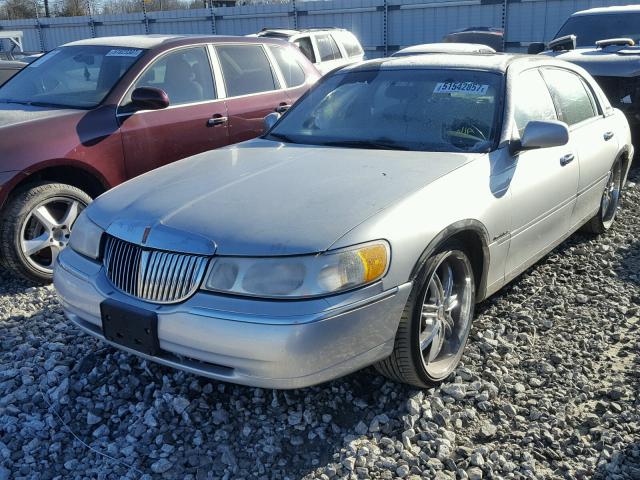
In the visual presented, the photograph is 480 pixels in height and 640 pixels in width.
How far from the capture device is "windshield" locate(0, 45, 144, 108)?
17.8ft

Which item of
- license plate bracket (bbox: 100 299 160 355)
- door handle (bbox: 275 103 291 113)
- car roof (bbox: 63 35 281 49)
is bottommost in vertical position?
license plate bracket (bbox: 100 299 160 355)

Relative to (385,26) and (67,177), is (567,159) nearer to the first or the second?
(67,177)

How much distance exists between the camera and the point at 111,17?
82.5ft

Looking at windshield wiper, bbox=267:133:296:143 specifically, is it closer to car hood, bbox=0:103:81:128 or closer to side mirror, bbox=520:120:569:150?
side mirror, bbox=520:120:569:150

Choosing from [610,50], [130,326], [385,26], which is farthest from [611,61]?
[385,26]

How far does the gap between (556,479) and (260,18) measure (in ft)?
72.0

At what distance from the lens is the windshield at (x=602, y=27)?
9.45 m

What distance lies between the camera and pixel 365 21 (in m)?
21.1

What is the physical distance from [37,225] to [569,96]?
3.97 metres

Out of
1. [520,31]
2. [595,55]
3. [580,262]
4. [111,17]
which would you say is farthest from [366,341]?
[111,17]

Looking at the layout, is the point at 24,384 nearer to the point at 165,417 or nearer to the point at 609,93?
the point at 165,417

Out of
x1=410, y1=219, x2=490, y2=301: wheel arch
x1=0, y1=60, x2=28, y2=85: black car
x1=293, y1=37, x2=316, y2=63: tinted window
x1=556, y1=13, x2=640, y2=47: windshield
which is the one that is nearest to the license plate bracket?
x1=410, y1=219, x2=490, y2=301: wheel arch

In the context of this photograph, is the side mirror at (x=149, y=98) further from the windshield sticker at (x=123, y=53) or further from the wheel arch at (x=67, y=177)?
the wheel arch at (x=67, y=177)

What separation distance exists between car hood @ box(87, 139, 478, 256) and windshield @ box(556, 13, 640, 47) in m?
7.12
